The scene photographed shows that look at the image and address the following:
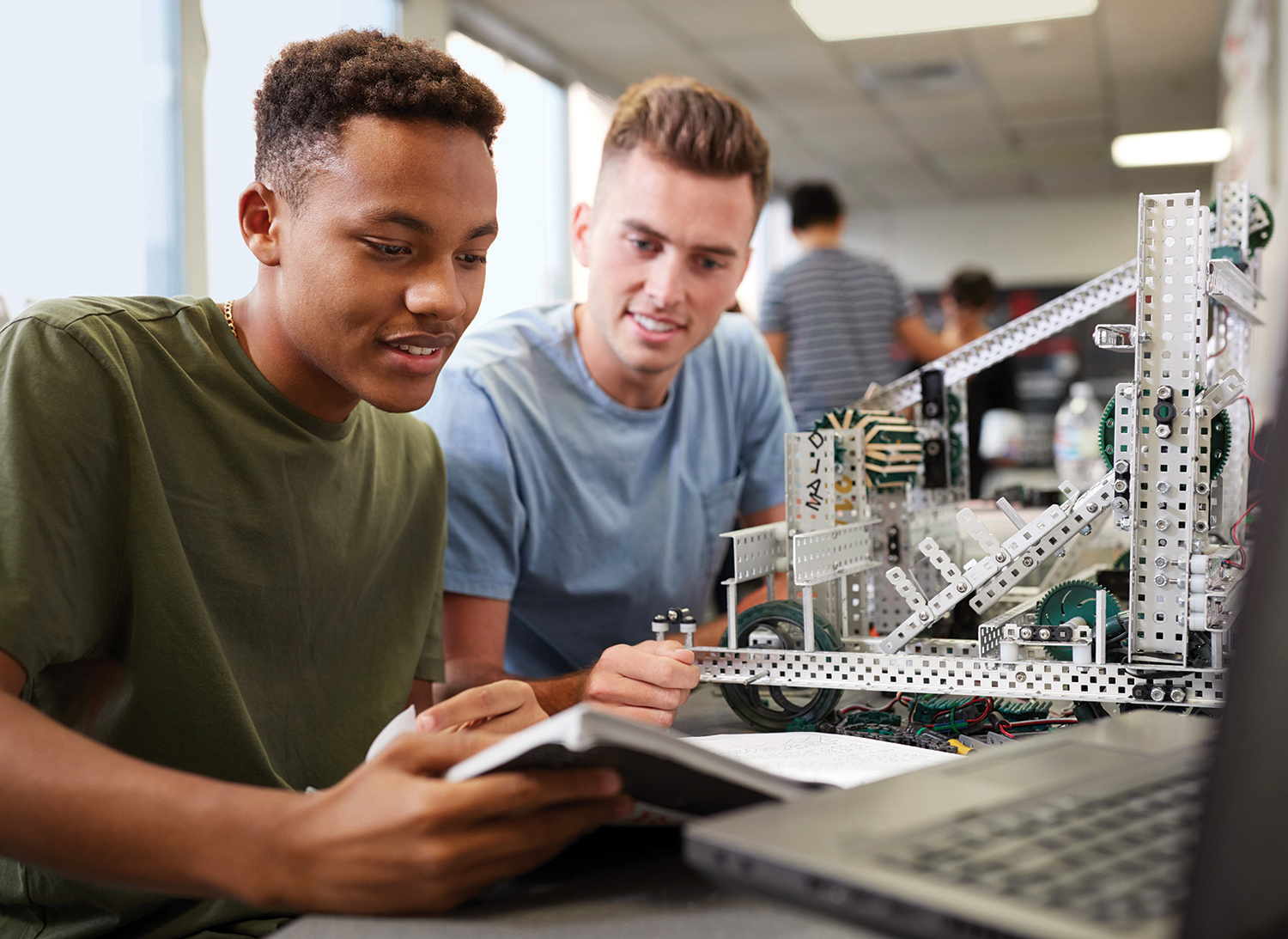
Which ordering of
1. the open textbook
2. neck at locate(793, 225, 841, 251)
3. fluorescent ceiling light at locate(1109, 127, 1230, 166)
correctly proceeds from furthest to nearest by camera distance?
fluorescent ceiling light at locate(1109, 127, 1230, 166) → neck at locate(793, 225, 841, 251) → the open textbook

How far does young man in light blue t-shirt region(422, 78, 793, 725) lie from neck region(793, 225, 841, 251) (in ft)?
10.7

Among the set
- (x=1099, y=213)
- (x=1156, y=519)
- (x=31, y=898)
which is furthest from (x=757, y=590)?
(x=1099, y=213)

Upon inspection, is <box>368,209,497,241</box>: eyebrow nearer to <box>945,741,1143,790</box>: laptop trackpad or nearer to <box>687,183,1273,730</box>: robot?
<box>687,183,1273,730</box>: robot

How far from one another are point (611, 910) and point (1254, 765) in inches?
16.4

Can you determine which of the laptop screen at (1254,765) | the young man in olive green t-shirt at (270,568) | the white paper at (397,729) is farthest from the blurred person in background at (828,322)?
the laptop screen at (1254,765)

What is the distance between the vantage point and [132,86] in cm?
331

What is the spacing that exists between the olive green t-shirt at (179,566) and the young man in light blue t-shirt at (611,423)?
1.06 feet

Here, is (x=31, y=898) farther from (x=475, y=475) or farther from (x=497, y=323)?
(x=497, y=323)

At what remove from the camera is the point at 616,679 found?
3.67 feet

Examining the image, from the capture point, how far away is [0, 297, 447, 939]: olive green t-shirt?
0.88m

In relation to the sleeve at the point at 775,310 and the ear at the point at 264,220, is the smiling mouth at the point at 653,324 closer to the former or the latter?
the ear at the point at 264,220

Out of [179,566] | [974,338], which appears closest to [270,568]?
[179,566]

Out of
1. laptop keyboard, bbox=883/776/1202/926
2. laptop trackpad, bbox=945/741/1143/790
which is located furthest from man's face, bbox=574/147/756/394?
laptop keyboard, bbox=883/776/1202/926

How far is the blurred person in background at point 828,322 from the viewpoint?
4.71 meters
